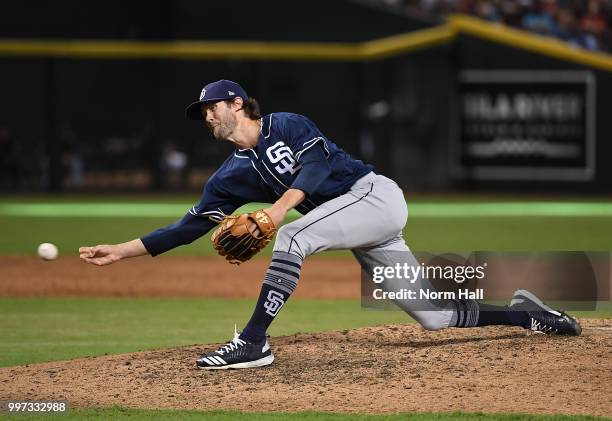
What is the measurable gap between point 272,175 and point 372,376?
1.11 m

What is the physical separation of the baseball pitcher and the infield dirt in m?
0.21

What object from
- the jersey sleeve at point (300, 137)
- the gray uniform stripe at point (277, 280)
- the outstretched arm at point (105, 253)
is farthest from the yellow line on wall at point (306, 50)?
the gray uniform stripe at point (277, 280)

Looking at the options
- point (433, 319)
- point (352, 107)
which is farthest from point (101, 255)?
point (352, 107)

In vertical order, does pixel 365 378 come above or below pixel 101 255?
below

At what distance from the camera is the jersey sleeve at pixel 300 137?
509 cm

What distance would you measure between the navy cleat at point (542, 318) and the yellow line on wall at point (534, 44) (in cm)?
1509

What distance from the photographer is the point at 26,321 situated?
304 inches

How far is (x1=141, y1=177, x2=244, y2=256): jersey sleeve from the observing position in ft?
18.0

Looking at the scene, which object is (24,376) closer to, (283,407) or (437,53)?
(283,407)

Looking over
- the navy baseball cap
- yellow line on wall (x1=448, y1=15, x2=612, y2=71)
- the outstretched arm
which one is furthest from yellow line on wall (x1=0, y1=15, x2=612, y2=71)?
the navy baseball cap

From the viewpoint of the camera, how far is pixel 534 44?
2017 centimetres

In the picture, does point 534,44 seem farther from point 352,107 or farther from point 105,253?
point 105,253

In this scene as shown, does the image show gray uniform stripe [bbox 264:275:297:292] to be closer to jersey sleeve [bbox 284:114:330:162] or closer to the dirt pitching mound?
the dirt pitching mound

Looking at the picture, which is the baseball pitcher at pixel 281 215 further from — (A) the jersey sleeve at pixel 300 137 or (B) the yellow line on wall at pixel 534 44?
(B) the yellow line on wall at pixel 534 44
